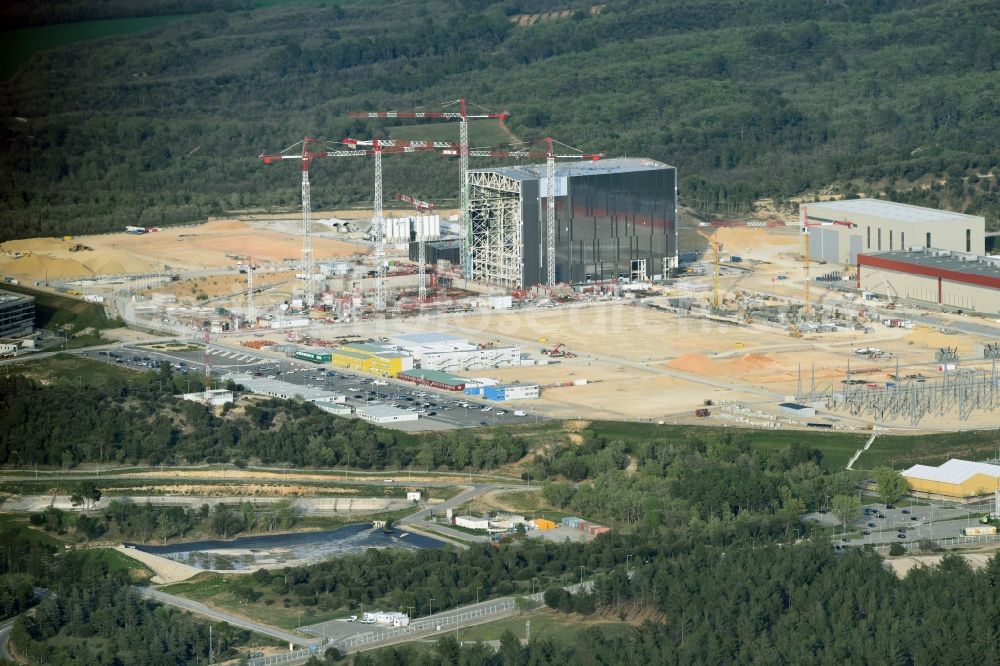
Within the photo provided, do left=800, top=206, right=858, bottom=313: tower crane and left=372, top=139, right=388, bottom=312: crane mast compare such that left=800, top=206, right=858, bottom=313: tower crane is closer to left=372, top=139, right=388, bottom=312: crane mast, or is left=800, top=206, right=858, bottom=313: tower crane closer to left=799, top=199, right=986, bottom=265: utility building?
left=799, top=199, right=986, bottom=265: utility building

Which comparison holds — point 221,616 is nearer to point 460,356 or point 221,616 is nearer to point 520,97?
point 460,356

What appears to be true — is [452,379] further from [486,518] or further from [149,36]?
[149,36]

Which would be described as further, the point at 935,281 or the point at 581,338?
the point at 935,281

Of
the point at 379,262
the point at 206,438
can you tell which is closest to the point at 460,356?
the point at 206,438

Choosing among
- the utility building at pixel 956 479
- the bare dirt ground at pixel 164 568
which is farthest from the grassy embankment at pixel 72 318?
the utility building at pixel 956 479

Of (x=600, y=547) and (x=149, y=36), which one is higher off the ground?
(x=149, y=36)

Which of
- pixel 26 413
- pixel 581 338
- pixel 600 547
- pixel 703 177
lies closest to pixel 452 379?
pixel 581 338

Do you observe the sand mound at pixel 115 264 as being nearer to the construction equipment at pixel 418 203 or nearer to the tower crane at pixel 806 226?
the construction equipment at pixel 418 203

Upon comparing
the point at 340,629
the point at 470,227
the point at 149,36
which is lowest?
the point at 340,629
